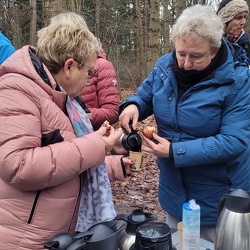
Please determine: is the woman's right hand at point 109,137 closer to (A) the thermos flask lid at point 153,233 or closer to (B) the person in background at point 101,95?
(A) the thermos flask lid at point 153,233

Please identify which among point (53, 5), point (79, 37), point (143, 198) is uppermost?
point (53, 5)

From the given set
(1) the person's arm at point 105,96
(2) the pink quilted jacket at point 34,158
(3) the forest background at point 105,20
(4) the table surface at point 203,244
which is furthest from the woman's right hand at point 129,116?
(3) the forest background at point 105,20

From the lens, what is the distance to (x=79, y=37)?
1.91 meters

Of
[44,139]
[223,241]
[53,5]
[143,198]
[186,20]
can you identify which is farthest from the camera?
[143,198]

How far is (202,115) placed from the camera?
6.95 ft

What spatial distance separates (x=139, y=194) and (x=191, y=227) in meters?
3.81

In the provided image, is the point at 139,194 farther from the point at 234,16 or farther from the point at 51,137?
the point at 51,137

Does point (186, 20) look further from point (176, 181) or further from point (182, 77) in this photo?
point (176, 181)

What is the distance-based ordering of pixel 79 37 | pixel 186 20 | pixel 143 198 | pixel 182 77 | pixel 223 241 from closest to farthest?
pixel 223 241 → pixel 79 37 → pixel 186 20 → pixel 182 77 → pixel 143 198

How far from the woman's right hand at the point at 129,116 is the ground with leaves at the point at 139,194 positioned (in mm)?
2205

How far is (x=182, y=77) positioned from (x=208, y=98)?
0.24 meters

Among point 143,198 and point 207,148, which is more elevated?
point 207,148

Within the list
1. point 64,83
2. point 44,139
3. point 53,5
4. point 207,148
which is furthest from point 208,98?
point 53,5

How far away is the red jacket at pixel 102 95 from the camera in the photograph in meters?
3.49
